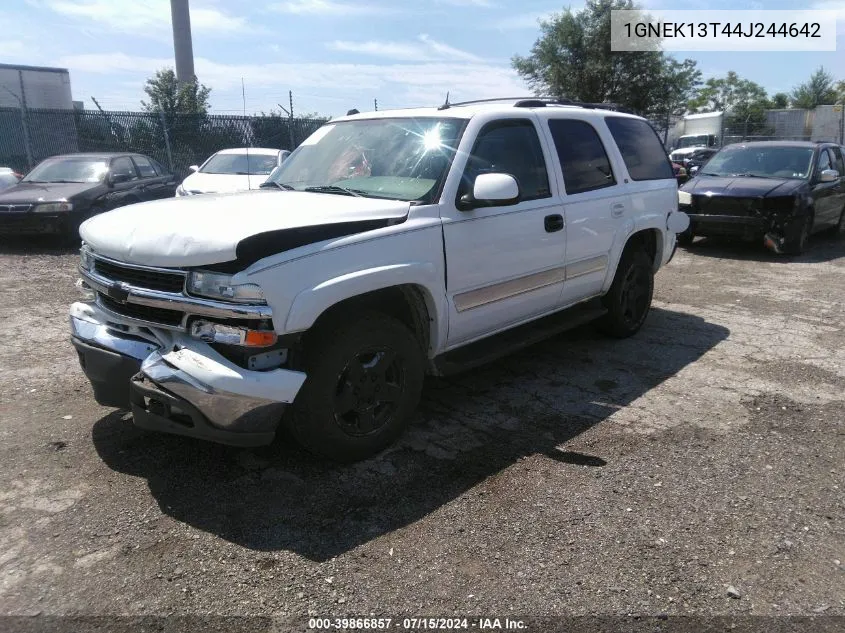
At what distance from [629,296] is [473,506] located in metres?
3.32

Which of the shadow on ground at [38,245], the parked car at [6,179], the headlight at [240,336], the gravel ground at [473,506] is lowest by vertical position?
the gravel ground at [473,506]

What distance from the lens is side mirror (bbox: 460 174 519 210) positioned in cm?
376

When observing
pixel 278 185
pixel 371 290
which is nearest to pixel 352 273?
pixel 371 290

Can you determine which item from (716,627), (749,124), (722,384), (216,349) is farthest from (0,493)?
(749,124)

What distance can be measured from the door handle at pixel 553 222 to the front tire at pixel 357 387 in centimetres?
141

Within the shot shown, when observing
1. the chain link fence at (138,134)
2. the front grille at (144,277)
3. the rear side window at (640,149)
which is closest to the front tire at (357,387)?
the front grille at (144,277)

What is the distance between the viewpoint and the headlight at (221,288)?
9.78 feet

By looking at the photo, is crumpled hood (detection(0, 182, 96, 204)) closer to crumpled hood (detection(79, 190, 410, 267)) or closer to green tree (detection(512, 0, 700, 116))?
crumpled hood (detection(79, 190, 410, 267))

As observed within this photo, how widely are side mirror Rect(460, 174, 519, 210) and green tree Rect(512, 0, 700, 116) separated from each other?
30.3 metres

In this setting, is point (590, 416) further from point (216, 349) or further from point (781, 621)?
point (216, 349)

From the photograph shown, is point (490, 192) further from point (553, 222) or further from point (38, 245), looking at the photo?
point (38, 245)

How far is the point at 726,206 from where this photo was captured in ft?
32.8

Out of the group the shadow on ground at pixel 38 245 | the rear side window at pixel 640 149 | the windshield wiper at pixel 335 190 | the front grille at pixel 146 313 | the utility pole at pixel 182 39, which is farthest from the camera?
the utility pole at pixel 182 39

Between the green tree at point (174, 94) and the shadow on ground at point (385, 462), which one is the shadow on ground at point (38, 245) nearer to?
the shadow on ground at point (385, 462)
